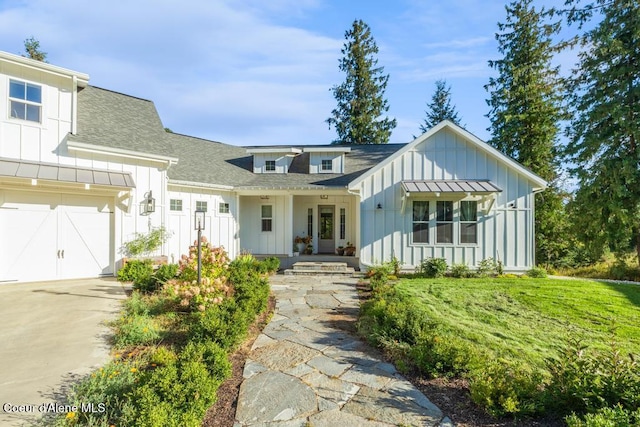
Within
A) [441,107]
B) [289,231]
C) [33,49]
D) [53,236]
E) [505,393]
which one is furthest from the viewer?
[441,107]

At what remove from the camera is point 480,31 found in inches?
423

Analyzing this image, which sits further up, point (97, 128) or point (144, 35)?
point (144, 35)

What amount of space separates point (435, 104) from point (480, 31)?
18.8m

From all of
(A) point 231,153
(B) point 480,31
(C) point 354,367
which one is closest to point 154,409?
(C) point 354,367

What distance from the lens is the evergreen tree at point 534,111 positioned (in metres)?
17.0

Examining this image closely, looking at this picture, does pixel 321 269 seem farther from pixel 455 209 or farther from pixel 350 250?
pixel 455 209

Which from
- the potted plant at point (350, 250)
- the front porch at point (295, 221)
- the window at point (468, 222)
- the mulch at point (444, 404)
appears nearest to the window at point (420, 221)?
the window at point (468, 222)

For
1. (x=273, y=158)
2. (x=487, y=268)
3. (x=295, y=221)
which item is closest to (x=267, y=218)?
(x=295, y=221)

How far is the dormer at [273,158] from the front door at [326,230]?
2791 millimetres

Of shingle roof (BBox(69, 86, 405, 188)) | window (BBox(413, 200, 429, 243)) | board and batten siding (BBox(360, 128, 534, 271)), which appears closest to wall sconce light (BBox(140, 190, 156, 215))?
shingle roof (BBox(69, 86, 405, 188))

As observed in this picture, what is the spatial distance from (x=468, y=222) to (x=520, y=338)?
6259mm

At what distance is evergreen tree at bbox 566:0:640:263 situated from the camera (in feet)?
38.0

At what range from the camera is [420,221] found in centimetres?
1102

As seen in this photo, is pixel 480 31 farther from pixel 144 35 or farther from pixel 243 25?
Answer: pixel 144 35
